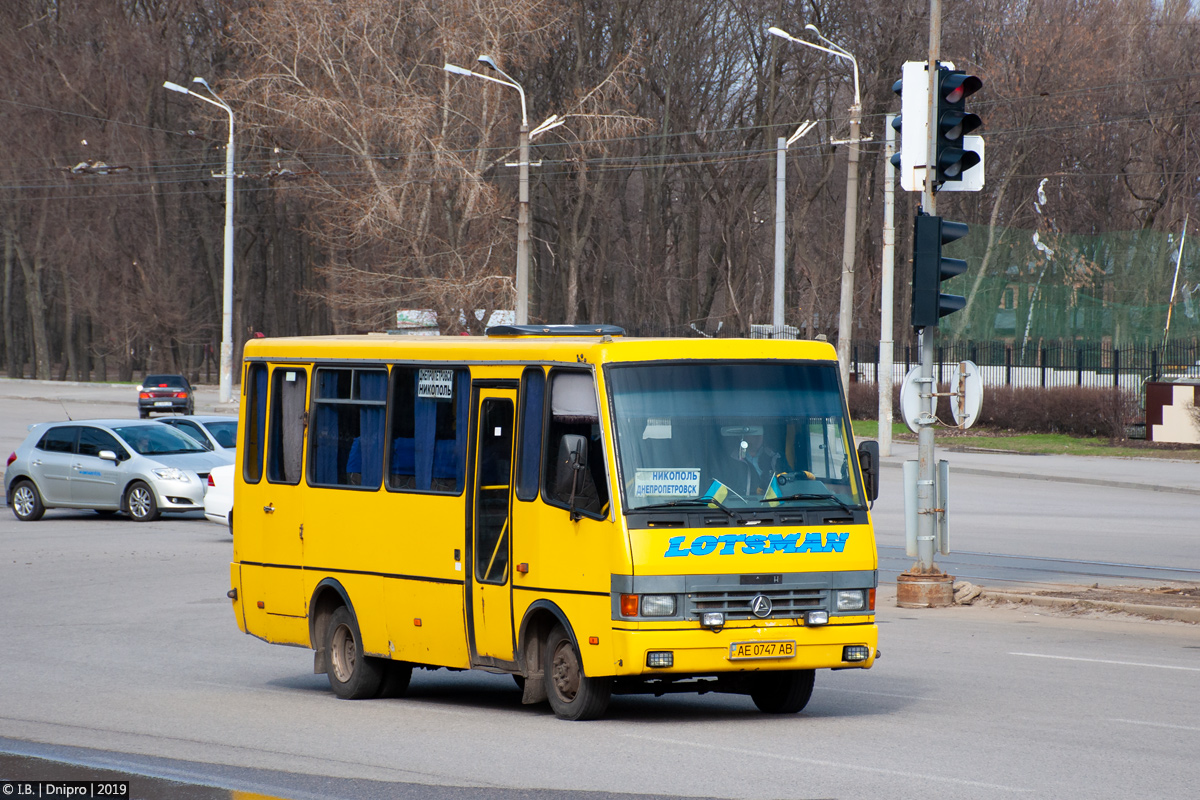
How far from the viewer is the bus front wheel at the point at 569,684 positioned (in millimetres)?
9047

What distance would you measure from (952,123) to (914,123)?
0.38 meters

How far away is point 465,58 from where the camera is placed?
150 ft

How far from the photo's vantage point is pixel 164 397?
50.8 metres

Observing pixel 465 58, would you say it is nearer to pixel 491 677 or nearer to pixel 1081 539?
pixel 1081 539

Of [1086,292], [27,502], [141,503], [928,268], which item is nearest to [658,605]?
[928,268]

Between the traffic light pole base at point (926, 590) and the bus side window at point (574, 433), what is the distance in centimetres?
703

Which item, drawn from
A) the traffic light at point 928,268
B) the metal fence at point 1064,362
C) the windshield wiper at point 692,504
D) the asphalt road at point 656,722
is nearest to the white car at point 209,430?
the asphalt road at point 656,722

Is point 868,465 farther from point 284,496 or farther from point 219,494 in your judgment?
point 219,494

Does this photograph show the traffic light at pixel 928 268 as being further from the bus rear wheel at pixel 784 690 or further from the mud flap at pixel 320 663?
the mud flap at pixel 320 663

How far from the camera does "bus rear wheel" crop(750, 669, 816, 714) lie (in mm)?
9547

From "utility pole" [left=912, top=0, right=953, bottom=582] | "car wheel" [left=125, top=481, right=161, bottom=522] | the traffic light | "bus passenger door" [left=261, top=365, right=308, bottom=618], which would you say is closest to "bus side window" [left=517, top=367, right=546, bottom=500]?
"bus passenger door" [left=261, top=365, right=308, bottom=618]

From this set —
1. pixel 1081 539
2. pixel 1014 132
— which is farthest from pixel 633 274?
pixel 1081 539

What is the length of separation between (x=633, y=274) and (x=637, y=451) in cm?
6197

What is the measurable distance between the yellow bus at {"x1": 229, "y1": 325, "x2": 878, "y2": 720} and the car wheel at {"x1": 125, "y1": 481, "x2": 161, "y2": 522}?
14.7 m
